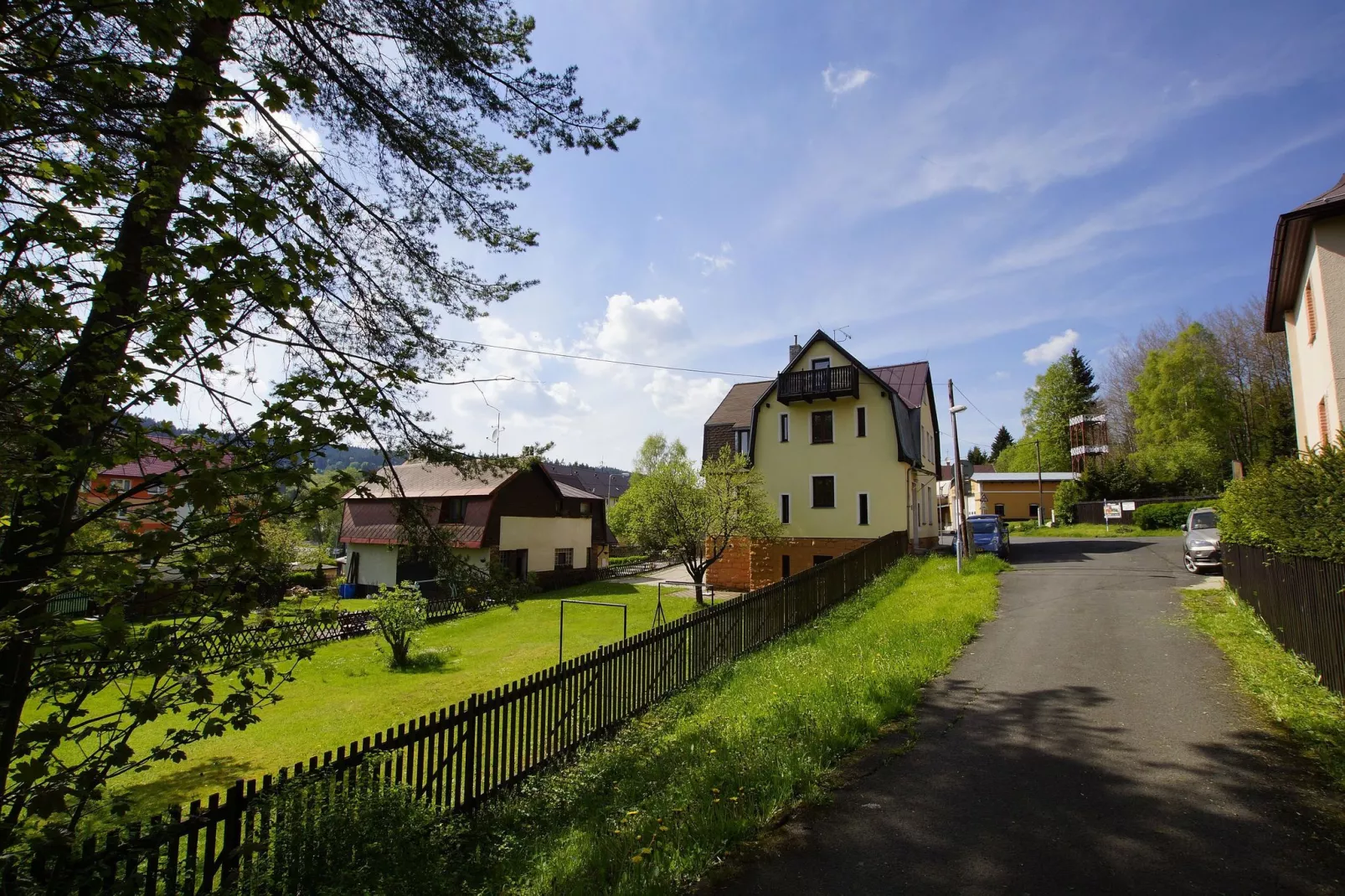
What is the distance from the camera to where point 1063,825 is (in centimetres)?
488

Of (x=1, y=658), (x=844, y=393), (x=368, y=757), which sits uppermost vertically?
(x=844, y=393)

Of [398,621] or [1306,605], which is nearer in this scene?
[1306,605]

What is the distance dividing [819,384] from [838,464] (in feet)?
11.7

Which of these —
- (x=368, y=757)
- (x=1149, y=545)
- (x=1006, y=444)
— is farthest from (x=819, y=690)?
(x=1006, y=444)

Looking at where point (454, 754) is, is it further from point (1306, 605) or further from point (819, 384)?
point (819, 384)

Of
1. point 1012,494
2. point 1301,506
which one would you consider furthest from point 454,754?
point 1012,494

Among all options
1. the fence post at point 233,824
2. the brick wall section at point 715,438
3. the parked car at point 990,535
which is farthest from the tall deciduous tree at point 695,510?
the fence post at point 233,824

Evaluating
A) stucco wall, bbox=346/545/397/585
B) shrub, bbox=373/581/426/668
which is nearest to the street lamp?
shrub, bbox=373/581/426/668

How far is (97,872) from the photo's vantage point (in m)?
3.23

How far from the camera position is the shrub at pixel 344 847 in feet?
13.0

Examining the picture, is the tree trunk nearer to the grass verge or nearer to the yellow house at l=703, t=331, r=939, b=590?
the grass verge

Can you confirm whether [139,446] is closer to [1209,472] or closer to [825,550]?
[825,550]

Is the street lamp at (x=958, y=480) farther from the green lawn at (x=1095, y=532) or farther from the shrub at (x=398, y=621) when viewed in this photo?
the green lawn at (x=1095, y=532)

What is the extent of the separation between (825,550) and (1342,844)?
22.0 metres
